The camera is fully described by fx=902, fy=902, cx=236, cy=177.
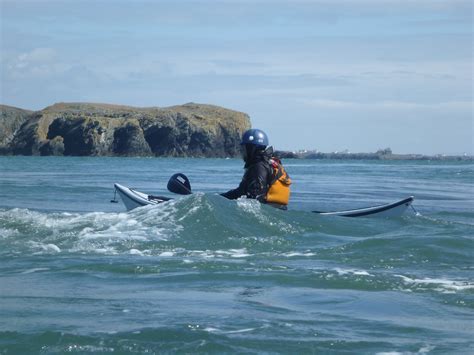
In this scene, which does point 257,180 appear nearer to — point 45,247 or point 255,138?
point 255,138

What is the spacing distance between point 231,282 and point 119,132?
132 m

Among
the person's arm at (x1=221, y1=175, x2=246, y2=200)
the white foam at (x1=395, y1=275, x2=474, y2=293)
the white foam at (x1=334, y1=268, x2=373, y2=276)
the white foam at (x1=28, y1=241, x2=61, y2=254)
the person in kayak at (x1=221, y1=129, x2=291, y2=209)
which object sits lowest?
the white foam at (x1=28, y1=241, x2=61, y2=254)

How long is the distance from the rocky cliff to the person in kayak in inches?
4780

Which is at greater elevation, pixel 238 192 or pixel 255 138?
pixel 255 138

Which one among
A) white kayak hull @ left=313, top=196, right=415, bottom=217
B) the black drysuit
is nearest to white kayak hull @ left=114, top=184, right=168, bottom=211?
the black drysuit

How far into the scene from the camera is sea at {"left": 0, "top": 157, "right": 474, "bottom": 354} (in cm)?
646

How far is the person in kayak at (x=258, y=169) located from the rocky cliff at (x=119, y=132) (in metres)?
121

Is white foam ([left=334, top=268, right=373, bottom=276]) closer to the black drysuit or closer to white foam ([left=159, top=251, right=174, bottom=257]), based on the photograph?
white foam ([left=159, top=251, right=174, bottom=257])

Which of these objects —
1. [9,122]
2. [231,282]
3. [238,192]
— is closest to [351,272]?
[231,282]

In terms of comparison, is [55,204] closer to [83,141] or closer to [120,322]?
[120,322]

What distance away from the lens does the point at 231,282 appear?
352 inches

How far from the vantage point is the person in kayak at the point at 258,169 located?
46.6 feet

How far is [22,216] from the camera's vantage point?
594 inches

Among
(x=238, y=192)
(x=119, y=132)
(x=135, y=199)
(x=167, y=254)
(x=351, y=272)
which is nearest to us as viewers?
(x=351, y=272)
